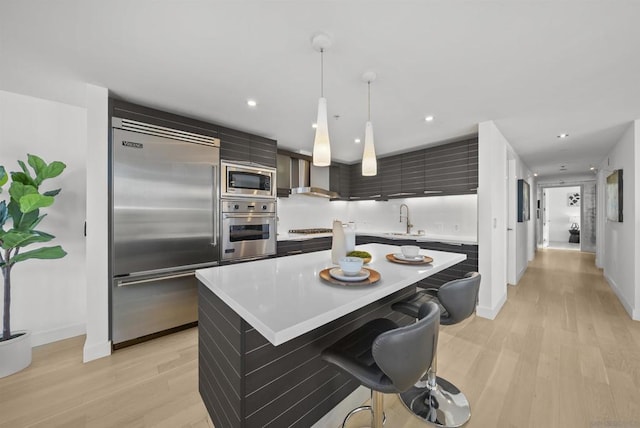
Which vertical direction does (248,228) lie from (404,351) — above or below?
above

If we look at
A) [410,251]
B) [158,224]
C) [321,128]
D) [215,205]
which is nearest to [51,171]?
[158,224]

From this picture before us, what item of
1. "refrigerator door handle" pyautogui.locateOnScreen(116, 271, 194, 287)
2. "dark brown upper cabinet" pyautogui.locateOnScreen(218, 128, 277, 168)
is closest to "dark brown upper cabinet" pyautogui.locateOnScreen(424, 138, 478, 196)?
"dark brown upper cabinet" pyautogui.locateOnScreen(218, 128, 277, 168)

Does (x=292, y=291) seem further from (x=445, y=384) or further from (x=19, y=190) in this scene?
(x=19, y=190)

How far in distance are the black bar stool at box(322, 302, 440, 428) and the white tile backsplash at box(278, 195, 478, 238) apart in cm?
324

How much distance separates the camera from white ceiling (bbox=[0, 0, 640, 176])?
1318 millimetres

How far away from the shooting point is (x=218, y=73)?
74.8 inches

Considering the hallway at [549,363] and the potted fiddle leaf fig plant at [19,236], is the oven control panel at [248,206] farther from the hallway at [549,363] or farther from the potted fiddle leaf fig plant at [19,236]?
the hallway at [549,363]

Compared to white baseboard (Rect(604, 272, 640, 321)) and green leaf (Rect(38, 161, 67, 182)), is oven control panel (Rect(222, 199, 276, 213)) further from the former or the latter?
white baseboard (Rect(604, 272, 640, 321))

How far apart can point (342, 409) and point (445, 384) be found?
84cm

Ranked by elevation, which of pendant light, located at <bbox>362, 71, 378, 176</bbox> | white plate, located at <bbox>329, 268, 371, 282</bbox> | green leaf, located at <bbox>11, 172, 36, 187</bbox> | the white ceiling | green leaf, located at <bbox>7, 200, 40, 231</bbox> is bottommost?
white plate, located at <bbox>329, 268, 371, 282</bbox>

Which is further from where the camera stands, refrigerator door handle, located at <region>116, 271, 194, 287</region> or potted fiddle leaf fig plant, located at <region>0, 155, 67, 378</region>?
refrigerator door handle, located at <region>116, 271, 194, 287</region>

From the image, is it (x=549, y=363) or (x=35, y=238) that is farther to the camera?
(x=549, y=363)

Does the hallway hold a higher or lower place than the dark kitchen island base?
lower

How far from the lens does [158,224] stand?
2.38 meters
